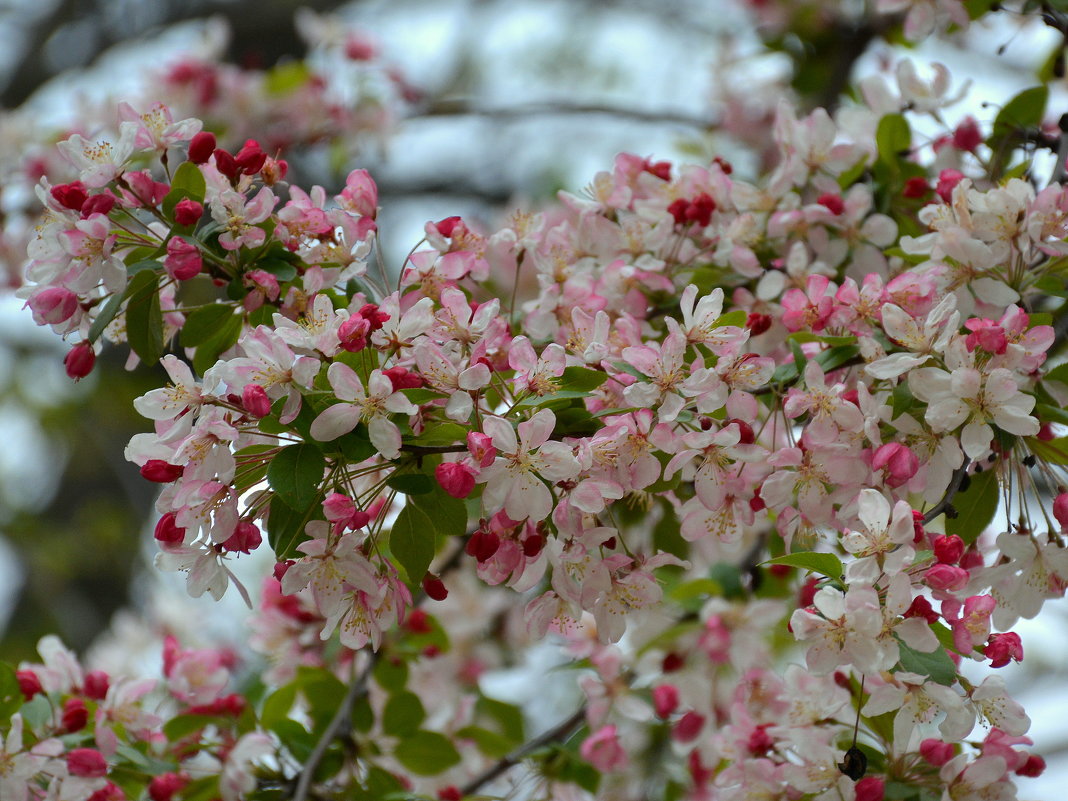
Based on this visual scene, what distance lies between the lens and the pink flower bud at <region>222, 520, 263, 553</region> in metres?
1.27

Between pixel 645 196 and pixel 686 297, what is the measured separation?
0.54m

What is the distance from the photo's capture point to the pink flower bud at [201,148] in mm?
1448

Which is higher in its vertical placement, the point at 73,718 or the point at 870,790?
the point at 870,790

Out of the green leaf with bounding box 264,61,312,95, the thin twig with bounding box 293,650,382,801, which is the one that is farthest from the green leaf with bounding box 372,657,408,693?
the green leaf with bounding box 264,61,312,95

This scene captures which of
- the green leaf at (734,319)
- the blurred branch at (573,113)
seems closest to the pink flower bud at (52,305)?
the green leaf at (734,319)

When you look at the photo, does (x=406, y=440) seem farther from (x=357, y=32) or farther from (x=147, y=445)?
(x=357, y=32)

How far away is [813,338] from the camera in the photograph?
54.7 inches

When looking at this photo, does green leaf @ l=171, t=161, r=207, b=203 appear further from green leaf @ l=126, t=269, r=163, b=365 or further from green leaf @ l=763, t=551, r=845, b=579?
green leaf @ l=763, t=551, r=845, b=579

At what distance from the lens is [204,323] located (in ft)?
4.74

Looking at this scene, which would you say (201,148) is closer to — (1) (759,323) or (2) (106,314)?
(2) (106,314)

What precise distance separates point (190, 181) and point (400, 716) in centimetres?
107

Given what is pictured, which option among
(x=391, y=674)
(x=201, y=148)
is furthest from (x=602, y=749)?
(x=201, y=148)

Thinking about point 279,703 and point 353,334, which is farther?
point 279,703

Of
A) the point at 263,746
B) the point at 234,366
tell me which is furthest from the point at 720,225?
the point at 263,746
